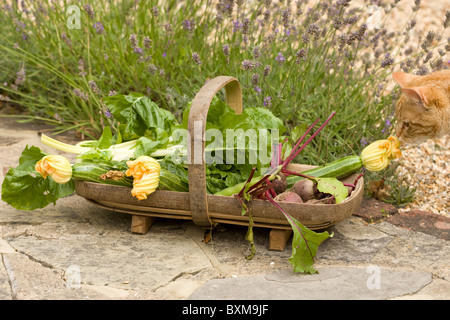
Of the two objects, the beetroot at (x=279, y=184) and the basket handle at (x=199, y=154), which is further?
the beetroot at (x=279, y=184)

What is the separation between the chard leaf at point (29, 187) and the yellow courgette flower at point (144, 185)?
0.43m

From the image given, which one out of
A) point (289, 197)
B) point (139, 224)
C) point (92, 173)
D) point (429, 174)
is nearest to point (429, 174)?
point (429, 174)

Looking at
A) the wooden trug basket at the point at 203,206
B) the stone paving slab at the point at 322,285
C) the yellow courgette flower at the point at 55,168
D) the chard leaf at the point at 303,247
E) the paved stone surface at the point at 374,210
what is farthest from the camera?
the paved stone surface at the point at 374,210

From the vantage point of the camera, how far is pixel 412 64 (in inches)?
134

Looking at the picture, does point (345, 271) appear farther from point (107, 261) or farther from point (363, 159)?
point (107, 261)

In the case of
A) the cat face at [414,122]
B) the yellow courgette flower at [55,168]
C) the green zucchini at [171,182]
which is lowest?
the green zucchini at [171,182]

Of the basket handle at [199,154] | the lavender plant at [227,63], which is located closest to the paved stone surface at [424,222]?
the lavender plant at [227,63]

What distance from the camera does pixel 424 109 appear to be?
2.88m

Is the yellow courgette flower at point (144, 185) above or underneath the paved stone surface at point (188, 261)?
above

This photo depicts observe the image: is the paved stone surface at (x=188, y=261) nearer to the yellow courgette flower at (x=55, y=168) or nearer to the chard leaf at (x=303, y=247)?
the chard leaf at (x=303, y=247)

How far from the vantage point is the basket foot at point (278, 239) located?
2.24 m

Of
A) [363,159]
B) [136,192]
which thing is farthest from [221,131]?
[363,159]

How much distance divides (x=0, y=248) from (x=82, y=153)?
0.61 metres

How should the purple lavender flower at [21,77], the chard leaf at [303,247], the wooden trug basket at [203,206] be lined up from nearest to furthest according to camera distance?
the chard leaf at [303,247]
the wooden trug basket at [203,206]
the purple lavender flower at [21,77]
